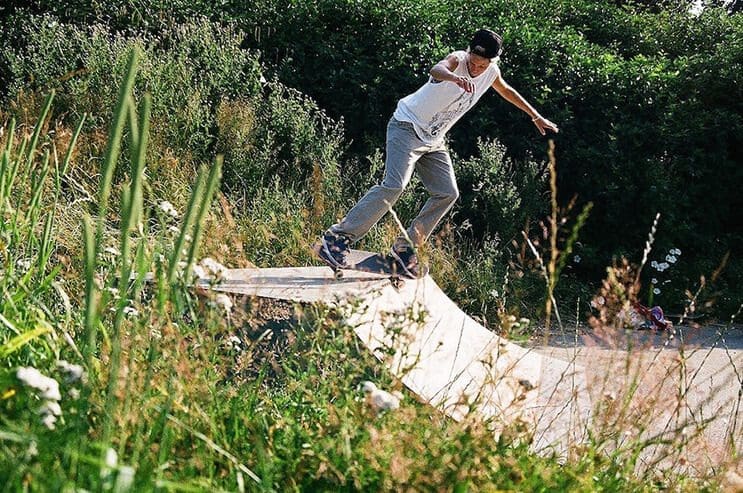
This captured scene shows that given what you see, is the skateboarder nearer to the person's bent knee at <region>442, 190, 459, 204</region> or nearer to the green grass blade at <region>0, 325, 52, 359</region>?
the person's bent knee at <region>442, 190, 459, 204</region>

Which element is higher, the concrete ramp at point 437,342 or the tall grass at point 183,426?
the tall grass at point 183,426

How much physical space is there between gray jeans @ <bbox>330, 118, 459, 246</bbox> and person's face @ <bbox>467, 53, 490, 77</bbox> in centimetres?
52

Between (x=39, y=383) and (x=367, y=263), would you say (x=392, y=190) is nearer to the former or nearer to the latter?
(x=367, y=263)

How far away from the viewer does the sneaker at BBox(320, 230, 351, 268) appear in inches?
217

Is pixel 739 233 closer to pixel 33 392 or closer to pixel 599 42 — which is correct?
pixel 599 42

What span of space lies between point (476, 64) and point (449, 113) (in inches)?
14.4

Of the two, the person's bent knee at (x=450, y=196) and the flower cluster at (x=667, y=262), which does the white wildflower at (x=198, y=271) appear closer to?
the person's bent knee at (x=450, y=196)

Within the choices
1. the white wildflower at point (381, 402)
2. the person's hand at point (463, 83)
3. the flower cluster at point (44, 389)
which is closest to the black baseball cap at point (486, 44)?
the person's hand at point (463, 83)

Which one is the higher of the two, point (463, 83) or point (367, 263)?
point (463, 83)

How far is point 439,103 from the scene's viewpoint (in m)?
5.49

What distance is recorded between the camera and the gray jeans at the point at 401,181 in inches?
217

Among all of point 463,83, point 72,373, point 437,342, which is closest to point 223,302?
point 72,373

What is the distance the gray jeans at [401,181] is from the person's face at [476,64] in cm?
52

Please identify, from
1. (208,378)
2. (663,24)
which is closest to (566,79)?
(663,24)
